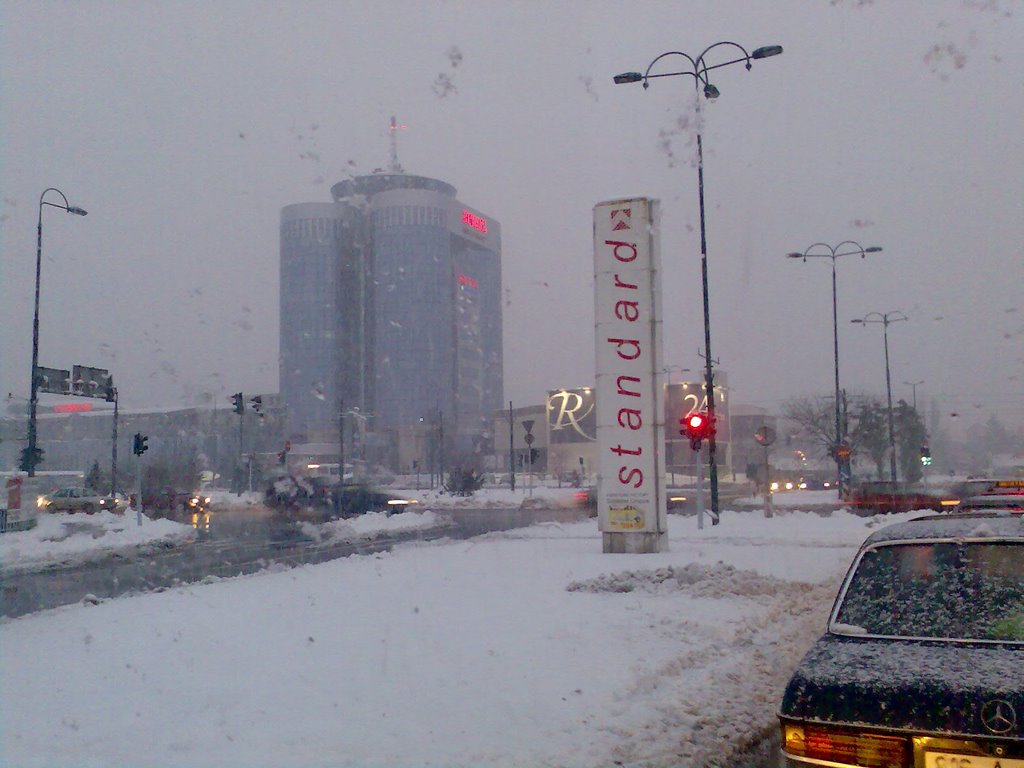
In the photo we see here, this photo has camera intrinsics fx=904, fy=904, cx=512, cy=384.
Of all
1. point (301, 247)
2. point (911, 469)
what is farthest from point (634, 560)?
point (301, 247)

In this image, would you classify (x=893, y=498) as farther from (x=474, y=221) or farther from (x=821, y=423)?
(x=474, y=221)

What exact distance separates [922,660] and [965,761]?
1.96 ft

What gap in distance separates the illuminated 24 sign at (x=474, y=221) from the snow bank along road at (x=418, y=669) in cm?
11503

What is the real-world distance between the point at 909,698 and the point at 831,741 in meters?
0.40

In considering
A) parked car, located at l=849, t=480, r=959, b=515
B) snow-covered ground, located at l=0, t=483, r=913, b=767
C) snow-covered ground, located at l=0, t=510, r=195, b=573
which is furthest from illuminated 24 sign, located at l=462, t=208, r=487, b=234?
snow-covered ground, located at l=0, t=483, r=913, b=767

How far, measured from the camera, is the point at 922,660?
Result: 4.36 metres

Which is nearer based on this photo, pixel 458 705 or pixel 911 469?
pixel 458 705

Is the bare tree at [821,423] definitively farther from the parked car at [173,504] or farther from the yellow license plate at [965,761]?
the yellow license plate at [965,761]

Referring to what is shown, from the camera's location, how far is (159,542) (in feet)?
85.0

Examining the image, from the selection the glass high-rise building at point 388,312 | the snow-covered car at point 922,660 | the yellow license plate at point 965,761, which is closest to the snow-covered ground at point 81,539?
the snow-covered car at point 922,660

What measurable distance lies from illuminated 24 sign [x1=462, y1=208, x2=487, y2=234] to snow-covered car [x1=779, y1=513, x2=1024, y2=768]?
124m

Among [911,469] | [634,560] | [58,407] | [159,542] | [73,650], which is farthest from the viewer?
[58,407]

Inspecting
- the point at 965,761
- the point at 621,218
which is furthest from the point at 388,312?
the point at 965,761

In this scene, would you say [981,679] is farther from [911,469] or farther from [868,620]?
[911,469]
